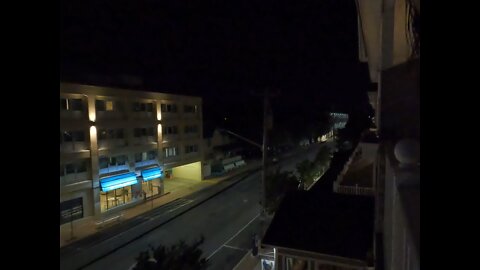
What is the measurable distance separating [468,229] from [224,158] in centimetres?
2320

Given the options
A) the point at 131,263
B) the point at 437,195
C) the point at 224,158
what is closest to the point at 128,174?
the point at 131,263

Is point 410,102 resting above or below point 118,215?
above

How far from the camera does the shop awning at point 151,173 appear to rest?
639 inches

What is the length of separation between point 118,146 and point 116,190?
6.66 ft

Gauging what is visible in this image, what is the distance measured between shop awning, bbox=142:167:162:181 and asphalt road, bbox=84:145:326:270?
3.31 metres

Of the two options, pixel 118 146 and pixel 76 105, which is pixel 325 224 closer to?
pixel 76 105

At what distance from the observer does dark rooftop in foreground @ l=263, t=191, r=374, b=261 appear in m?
4.41

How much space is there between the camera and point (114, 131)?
1509cm

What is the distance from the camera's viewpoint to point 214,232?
11438 millimetres

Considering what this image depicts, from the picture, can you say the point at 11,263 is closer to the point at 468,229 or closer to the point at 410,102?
the point at 468,229

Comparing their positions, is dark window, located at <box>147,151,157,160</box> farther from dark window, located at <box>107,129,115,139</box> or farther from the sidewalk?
dark window, located at <box>107,129,115,139</box>

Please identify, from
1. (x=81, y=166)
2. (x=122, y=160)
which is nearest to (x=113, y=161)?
(x=122, y=160)

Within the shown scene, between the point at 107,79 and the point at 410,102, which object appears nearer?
the point at 410,102

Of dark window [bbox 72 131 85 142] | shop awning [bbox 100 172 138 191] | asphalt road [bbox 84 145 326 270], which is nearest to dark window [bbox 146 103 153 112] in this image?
shop awning [bbox 100 172 138 191]
